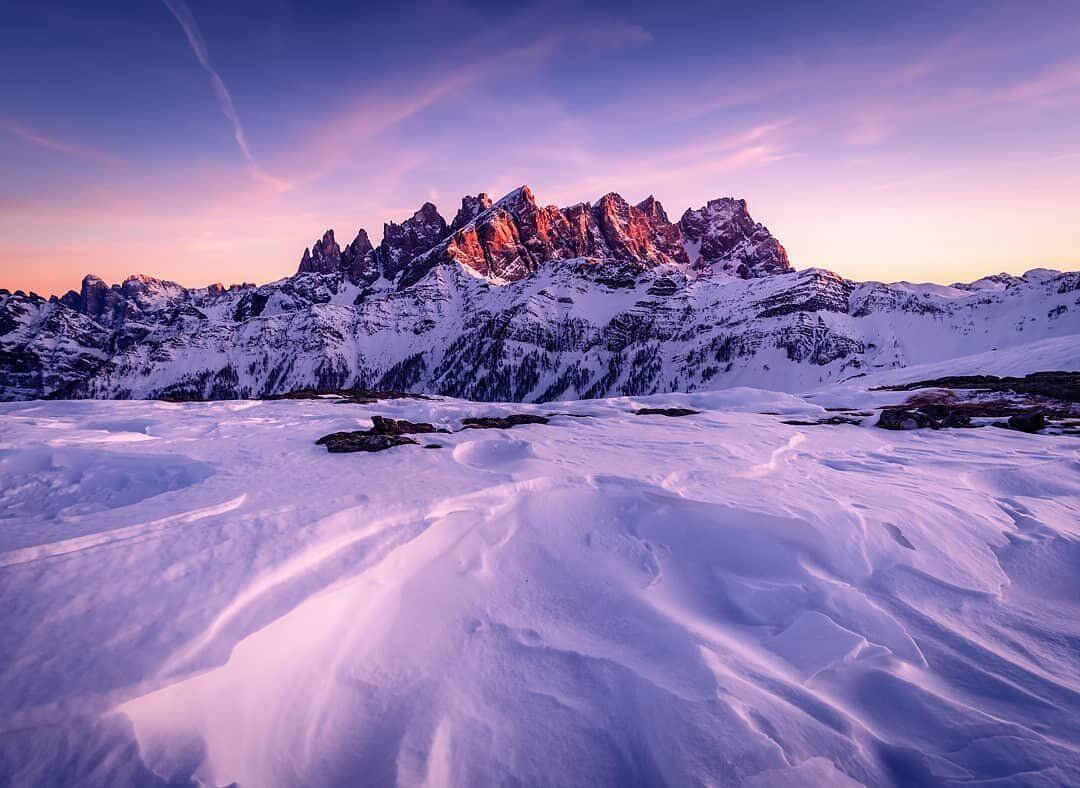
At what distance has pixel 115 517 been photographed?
535 centimetres

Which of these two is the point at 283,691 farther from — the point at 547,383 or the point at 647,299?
the point at 647,299

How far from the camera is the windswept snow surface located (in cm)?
289

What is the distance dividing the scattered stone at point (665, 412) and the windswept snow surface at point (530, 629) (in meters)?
10.1

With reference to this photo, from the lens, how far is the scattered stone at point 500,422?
1455 cm

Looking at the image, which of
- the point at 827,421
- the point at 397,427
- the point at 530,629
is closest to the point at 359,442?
the point at 397,427

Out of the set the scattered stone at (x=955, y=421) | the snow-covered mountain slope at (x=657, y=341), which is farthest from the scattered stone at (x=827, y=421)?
the snow-covered mountain slope at (x=657, y=341)

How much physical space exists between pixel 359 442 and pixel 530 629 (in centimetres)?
758

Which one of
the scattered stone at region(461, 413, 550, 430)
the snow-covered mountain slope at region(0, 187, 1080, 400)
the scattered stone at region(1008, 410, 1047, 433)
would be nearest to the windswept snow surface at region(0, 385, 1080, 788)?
the scattered stone at region(461, 413, 550, 430)

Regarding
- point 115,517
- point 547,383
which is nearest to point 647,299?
point 547,383

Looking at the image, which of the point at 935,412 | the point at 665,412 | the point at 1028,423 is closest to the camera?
the point at 1028,423

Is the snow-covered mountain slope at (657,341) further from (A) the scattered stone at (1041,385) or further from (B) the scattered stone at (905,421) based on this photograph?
(B) the scattered stone at (905,421)

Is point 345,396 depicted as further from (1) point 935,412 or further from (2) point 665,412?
(1) point 935,412

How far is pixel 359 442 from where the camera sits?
1052 centimetres

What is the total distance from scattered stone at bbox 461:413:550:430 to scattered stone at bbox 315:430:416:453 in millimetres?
3365
